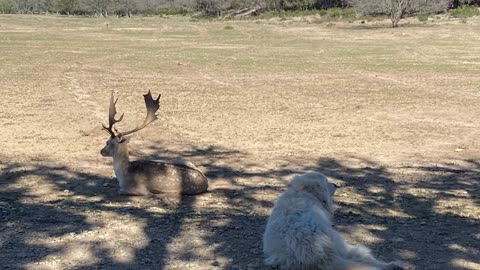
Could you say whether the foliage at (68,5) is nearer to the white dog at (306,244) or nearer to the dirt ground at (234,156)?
the dirt ground at (234,156)

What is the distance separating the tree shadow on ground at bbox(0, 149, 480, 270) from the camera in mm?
5621

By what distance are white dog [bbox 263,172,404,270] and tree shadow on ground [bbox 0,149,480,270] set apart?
1.08ft

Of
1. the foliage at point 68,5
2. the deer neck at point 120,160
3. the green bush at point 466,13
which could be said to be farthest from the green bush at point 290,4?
the deer neck at point 120,160

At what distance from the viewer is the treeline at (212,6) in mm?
67312

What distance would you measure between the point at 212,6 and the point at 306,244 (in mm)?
97236

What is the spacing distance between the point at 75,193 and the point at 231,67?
17.0 meters

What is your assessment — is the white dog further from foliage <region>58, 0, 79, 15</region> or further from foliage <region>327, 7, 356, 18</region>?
foliage <region>58, 0, 79, 15</region>

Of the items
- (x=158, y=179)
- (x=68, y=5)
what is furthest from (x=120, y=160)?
(x=68, y=5)

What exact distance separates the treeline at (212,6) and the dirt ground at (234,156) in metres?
38.9

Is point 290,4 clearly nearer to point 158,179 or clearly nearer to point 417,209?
point 158,179

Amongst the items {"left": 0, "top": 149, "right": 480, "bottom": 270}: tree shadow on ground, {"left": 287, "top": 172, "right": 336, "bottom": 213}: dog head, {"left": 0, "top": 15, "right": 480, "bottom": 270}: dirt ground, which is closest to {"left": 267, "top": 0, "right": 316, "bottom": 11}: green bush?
{"left": 0, "top": 15, "right": 480, "bottom": 270}: dirt ground

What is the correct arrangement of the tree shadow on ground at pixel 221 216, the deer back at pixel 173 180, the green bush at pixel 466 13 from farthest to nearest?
1. the green bush at pixel 466 13
2. the deer back at pixel 173 180
3. the tree shadow on ground at pixel 221 216

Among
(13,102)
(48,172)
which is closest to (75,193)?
(48,172)

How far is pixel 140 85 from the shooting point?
19.3 metres
